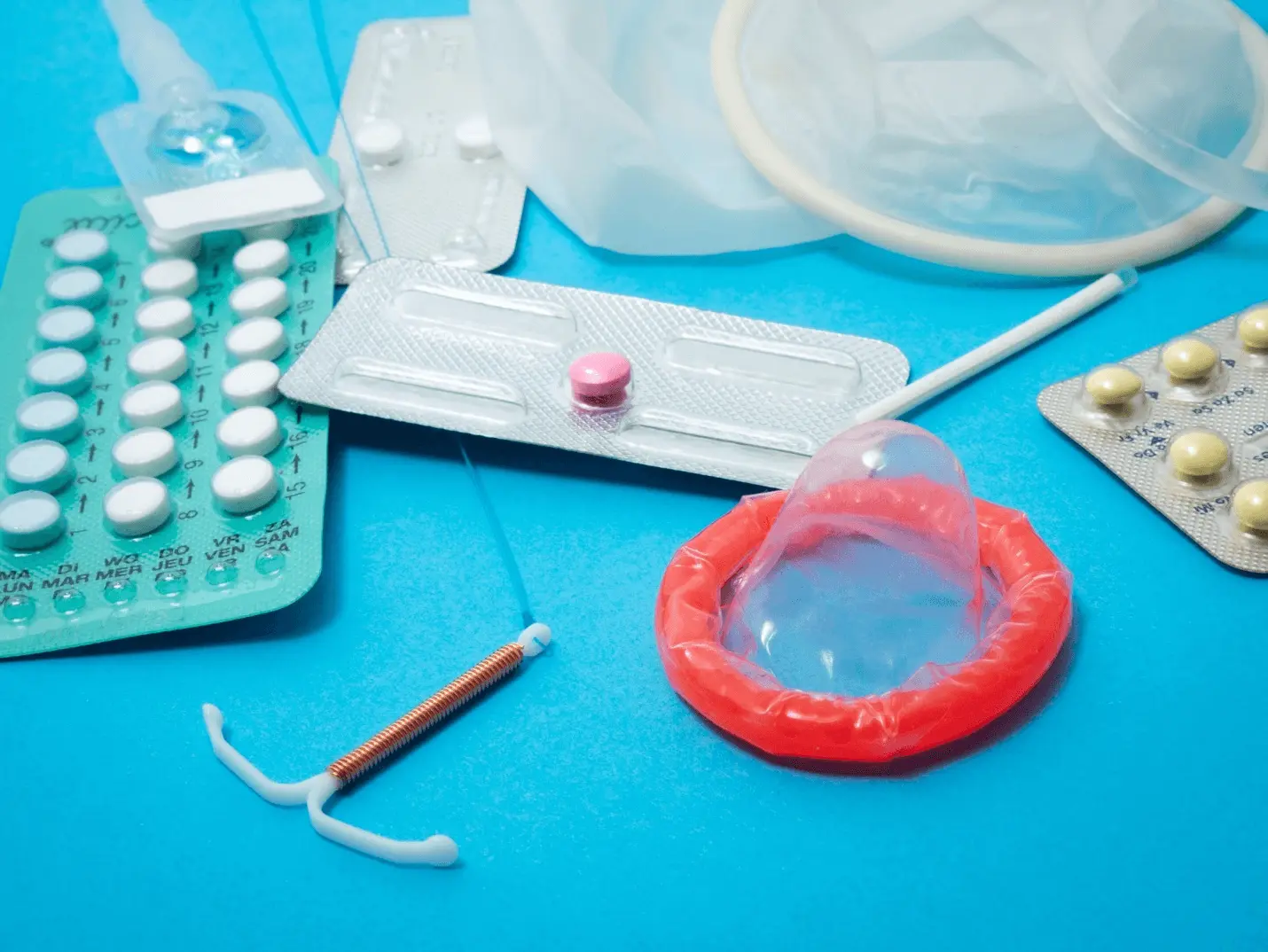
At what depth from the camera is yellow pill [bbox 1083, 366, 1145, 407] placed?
878mm

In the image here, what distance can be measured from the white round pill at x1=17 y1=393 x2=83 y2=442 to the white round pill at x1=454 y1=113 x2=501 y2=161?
0.39 m

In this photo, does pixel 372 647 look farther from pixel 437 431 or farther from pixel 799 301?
pixel 799 301

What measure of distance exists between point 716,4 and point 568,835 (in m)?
0.71

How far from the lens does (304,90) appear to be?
49.2 inches

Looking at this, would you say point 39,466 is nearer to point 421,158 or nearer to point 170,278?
point 170,278

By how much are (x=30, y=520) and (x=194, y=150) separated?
38 centimetres

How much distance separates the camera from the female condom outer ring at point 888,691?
70 cm

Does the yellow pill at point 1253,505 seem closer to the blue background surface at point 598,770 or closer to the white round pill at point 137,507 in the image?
Answer: the blue background surface at point 598,770

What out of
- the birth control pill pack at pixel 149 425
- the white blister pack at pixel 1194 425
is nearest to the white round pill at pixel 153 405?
the birth control pill pack at pixel 149 425

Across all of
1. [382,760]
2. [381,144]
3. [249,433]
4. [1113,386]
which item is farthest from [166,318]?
[1113,386]

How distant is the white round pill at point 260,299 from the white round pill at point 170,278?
4 centimetres

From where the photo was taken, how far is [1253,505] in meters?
0.80

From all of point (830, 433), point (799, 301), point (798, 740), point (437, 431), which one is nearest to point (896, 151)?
point (799, 301)

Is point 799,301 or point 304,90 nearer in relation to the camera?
point 799,301
